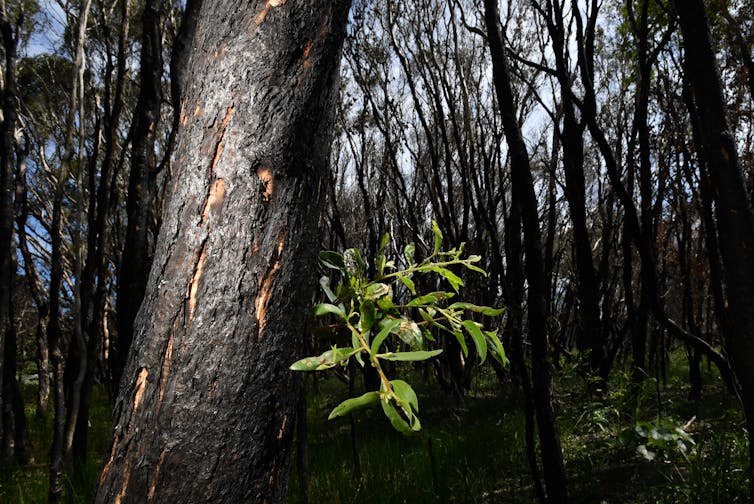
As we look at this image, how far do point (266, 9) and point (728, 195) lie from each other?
1.52 meters

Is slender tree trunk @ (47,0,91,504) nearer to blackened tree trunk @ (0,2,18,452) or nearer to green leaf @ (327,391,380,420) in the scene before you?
blackened tree trunk @ (0,2,18,452)

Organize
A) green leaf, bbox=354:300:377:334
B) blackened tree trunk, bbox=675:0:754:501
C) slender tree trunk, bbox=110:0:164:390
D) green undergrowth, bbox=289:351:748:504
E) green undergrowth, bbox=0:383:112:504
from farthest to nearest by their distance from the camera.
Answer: green undergrowth, bbox=0:383:112:504
slender tree trunk, bbox=110:0:164:390
green undergrowth, bbox=289:351:748:504
blackened tree trunk, bbox=675:0:754:501
green leaf, bbox=354:300:377:334

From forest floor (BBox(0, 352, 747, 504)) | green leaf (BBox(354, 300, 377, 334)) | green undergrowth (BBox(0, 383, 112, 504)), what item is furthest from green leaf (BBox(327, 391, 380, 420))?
forest floor (BBox(0, 352, 747, 504))

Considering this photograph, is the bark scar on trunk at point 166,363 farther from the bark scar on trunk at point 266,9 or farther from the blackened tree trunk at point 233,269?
the bark scar on trunk at point 266,9

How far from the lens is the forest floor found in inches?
103

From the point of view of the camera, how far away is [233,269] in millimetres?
586

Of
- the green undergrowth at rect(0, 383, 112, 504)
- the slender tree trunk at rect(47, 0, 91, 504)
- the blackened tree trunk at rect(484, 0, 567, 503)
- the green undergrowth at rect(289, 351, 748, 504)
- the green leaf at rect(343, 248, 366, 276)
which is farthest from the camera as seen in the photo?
the green undergrowth at rect(0, 383, 112, 504)

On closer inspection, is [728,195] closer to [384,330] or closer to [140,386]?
[384,330]

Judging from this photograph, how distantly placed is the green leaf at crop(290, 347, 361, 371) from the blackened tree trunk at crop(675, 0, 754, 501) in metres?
1.36

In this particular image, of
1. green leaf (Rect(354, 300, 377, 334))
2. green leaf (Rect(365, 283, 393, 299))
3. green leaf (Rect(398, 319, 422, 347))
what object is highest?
green leaf (Rect(365, 283, 393, 299))

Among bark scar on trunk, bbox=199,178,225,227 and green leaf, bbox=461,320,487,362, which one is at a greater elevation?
bark scar on trunk, bbox=199,178,225,227

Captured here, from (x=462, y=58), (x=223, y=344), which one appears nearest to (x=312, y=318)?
(x=223, y=344)

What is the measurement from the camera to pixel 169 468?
52cm

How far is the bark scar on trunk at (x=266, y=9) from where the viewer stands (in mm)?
673
